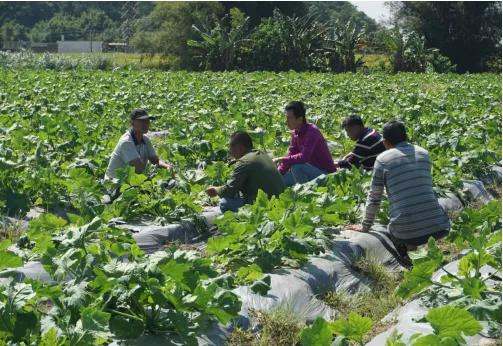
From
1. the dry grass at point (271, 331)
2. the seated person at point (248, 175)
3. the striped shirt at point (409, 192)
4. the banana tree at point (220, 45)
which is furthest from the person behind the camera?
the banana tree at point (220, 45)

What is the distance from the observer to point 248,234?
4879 mm

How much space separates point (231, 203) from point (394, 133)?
156cm

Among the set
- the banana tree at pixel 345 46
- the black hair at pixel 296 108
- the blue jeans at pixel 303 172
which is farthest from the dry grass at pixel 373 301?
the banana tree at pixel 345 46

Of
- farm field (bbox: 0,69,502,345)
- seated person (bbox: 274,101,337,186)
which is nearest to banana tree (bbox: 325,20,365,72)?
farm field (bbox: 0,69,502,345)

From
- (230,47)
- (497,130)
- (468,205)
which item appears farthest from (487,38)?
(468,205)

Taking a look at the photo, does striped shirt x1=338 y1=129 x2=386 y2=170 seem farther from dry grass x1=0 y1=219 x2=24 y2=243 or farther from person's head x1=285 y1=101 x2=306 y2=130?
dry grass x1=0 y1=219 x2=24 y2=243

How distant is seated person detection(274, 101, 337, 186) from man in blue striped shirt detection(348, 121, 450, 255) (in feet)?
5.77

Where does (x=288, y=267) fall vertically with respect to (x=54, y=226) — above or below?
below

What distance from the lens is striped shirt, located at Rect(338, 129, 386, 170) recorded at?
7.39 m

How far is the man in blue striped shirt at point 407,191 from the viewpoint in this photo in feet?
18.5

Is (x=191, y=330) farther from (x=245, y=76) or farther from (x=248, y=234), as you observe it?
(x=245, y=76)

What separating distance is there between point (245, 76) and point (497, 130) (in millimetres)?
14972

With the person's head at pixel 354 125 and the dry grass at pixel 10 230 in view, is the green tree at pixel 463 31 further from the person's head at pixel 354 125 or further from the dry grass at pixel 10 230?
the dry grass at pixel 10 230

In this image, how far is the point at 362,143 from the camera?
7.44 metres
